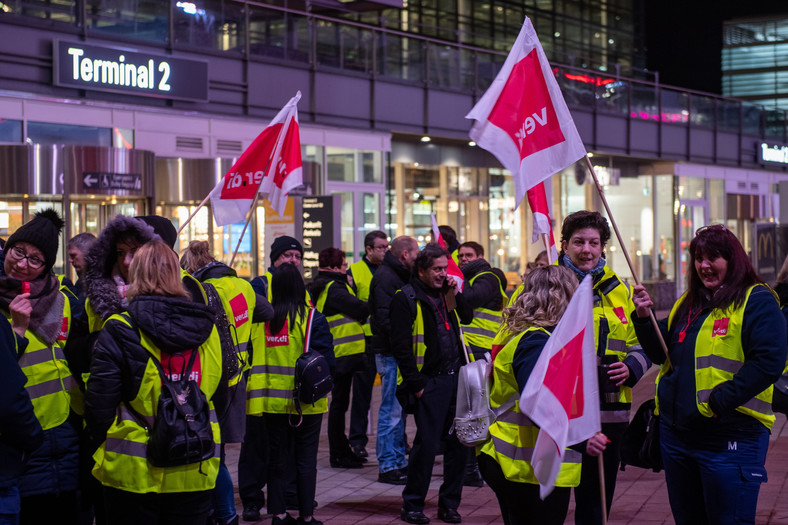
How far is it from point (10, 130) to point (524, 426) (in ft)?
46.8

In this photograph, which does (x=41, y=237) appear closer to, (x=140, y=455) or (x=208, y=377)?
(x=208, y=377)

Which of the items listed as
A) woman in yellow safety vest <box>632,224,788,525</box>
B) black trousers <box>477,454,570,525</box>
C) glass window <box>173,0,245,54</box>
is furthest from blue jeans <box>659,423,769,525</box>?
glass window <box>173,0,245,54</box>

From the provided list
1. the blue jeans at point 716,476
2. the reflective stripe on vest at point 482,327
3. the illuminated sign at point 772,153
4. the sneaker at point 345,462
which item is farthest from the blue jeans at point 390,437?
the illuminated sign at point 772,153

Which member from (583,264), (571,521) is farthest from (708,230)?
(571,521)

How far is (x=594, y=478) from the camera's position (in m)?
5.29

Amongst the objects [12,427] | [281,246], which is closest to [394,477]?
[281,246]

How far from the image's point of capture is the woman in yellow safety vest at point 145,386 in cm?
433

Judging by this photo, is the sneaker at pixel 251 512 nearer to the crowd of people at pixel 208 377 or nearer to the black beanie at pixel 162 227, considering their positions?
the crowd of people at pixel 208 377

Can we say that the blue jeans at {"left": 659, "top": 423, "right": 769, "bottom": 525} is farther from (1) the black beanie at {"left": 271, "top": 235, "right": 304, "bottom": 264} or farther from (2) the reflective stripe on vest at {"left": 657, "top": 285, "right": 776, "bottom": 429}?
(1) the black beanie at {"left": 271, "top": 235, "right": 304, "bottom": 264}

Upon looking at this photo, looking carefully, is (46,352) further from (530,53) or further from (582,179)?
(582,179)

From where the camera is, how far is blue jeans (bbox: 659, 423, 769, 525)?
480 centimetres

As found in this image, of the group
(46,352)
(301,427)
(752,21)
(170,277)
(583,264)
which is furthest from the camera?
(752,21)

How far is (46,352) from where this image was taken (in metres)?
4.81

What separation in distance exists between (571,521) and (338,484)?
2.11m
